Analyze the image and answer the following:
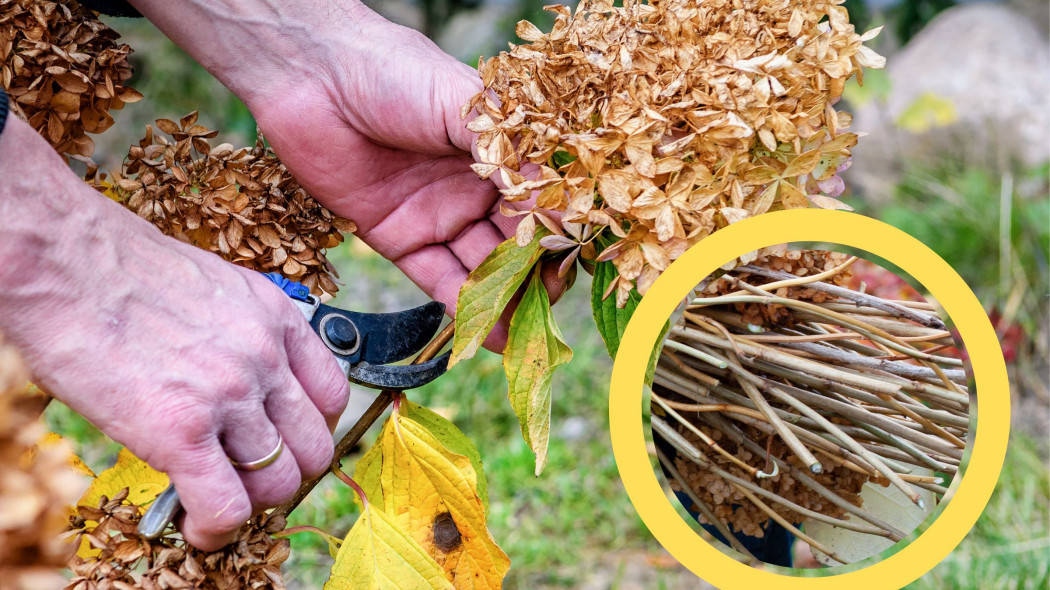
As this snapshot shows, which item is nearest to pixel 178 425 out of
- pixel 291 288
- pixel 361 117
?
pixel 291 288

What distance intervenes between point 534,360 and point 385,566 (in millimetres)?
249

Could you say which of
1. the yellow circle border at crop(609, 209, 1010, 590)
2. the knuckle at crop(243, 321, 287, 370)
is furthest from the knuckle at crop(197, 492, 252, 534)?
the yellow circle border at crop(609, 209, 1010, 590)

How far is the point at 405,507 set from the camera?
857mm

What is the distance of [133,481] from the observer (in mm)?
856

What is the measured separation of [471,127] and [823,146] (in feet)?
1.06

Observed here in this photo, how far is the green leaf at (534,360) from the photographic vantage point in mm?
804

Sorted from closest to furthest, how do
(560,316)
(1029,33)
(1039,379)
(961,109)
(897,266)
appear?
(897,266)
(1039,379)
(560,316)
(961,109)
(1029,33)

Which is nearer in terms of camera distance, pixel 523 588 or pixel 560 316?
pixel 523 588

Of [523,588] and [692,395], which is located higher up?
[692,395]

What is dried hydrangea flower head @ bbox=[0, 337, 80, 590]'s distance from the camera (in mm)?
390

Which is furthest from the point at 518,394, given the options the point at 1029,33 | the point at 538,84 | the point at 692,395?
the point at 1029,33

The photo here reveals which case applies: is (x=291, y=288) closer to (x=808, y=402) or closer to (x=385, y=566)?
(x=385, y=566)

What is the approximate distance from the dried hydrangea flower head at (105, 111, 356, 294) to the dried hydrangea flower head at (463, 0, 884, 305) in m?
0.27

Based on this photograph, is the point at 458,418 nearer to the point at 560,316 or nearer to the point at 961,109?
the point at 560,316
